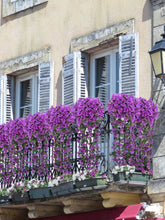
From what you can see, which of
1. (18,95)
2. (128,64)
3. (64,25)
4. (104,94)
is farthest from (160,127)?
(18,95)

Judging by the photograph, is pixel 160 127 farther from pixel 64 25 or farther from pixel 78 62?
pixel 64 25

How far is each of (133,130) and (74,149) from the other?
5.22 feet

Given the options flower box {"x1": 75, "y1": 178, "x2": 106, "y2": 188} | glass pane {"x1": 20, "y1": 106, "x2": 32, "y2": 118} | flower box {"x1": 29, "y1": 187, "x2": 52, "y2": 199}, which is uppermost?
glass pane {"x1": 20, "y1": 106, "x2": 32, "y2": 118}

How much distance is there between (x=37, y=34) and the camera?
51.0 feet

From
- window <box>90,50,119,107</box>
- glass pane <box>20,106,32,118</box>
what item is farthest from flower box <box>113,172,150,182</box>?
glass pane <box>20,106,32,118</box>

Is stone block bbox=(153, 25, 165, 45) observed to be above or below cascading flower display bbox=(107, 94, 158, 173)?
above

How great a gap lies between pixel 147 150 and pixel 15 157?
2590 mm

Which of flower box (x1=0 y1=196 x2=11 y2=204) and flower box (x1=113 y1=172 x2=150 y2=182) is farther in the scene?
flower box (x1=0 y1=196 x2=11 y2=204)

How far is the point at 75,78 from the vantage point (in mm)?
14469

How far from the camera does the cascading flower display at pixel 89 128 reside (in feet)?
43.1

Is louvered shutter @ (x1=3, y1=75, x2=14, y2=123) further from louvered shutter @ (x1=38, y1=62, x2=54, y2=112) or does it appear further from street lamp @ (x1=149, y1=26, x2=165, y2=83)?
street lamp @ (x1=149, y1=26, x2=165, y2=83)

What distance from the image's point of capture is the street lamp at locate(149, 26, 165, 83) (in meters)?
12.5

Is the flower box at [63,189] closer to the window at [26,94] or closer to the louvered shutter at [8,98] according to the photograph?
the window at [26,94]

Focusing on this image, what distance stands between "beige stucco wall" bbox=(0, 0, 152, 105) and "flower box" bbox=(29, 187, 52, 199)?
6.43ft
